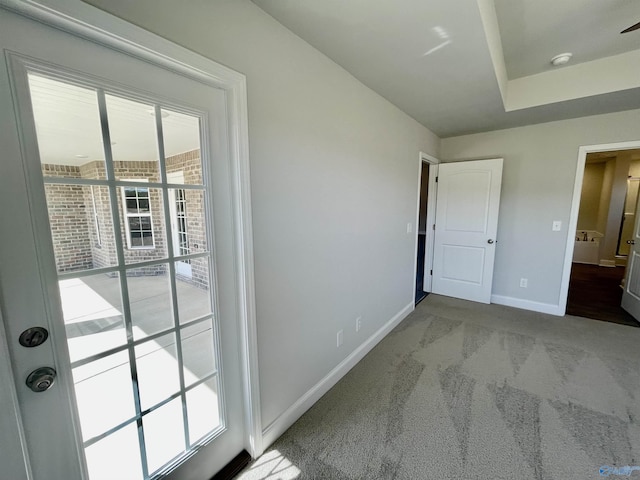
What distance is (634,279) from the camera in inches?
126

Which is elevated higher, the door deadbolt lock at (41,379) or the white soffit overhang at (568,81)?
the white soffit overhang at (568,81)

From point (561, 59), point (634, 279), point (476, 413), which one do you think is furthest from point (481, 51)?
point (634, 279)

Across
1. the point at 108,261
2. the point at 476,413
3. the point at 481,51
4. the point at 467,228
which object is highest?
the point at 481,51

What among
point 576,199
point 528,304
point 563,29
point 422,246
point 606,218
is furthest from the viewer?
point 606,218

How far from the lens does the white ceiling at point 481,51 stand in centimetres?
135

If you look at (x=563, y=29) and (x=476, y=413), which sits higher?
(x=563, y=29)

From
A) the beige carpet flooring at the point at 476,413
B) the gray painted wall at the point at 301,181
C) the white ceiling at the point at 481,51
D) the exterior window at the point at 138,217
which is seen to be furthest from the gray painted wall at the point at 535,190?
the exterior window at the point at 138,217

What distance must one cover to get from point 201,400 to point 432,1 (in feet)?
7.33

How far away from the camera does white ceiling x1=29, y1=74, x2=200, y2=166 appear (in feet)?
2.67

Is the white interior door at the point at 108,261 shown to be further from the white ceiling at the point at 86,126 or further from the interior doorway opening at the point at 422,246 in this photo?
the interior doorway opening at the point at 422,246

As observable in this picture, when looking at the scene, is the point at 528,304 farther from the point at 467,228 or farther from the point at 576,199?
the point at 576,199

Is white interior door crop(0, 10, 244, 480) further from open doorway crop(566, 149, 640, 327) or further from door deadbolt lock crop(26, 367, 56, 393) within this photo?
open doorway crop(566, 149, 640, 327)

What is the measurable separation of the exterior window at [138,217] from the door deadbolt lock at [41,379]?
45 cm

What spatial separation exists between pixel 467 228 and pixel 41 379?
4144mm
